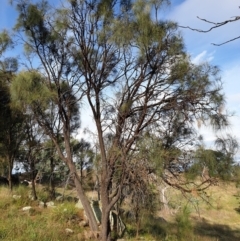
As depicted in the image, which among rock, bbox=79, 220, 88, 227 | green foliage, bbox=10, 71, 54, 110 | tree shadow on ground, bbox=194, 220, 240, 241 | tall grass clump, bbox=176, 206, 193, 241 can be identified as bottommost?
tree shadow on ground, bbox=194, 220, 240, 241

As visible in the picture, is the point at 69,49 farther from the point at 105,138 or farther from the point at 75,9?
the point at 105,138

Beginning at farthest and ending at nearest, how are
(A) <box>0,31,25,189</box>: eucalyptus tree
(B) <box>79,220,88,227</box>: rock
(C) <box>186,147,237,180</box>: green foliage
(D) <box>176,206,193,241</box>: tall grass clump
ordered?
(A) <box>0,31,25,189</box>: eucalyptus tree
(D) <box>176,206,193,241</box>: tall grass clump
(B) <box>79,220,88,227</box>: rock
(C) <box>186,147,237,180</box>: green foliage

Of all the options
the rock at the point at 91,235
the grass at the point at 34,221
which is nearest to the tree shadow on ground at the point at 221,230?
the grass at the point at 34,221

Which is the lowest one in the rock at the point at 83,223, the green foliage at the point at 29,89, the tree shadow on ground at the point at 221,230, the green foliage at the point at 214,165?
the tree shadow on ground at the point at 221,230

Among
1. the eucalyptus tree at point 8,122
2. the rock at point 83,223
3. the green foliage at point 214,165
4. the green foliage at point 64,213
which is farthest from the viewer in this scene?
the eucalyptus tree at point 8,122

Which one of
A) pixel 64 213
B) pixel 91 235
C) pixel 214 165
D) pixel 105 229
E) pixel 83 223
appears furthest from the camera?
pixel 64 213

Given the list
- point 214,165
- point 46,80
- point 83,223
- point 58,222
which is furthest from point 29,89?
point 214,165

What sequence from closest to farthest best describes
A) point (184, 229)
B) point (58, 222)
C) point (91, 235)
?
point (91, 235) → point (58, 222) → point (184, 229)

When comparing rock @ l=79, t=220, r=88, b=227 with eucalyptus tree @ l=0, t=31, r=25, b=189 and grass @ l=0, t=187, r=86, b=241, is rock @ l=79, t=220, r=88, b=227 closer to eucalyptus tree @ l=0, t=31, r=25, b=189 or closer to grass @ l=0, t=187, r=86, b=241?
grass @ l=0, t=187, r=86, b=241

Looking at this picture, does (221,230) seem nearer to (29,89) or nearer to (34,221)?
(34,221)

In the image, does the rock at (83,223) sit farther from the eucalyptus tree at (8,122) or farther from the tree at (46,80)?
the eucalyptus tree at (8,122)

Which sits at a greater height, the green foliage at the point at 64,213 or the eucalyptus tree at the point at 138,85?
the eucalyptus tree at the point at 138,85

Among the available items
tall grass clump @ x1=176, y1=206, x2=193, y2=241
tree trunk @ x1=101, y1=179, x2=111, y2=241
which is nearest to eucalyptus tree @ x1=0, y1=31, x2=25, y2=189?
tree trunk @ x1=101, y1=179, x2=111, y2=241

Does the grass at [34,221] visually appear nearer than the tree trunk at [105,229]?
Yes
